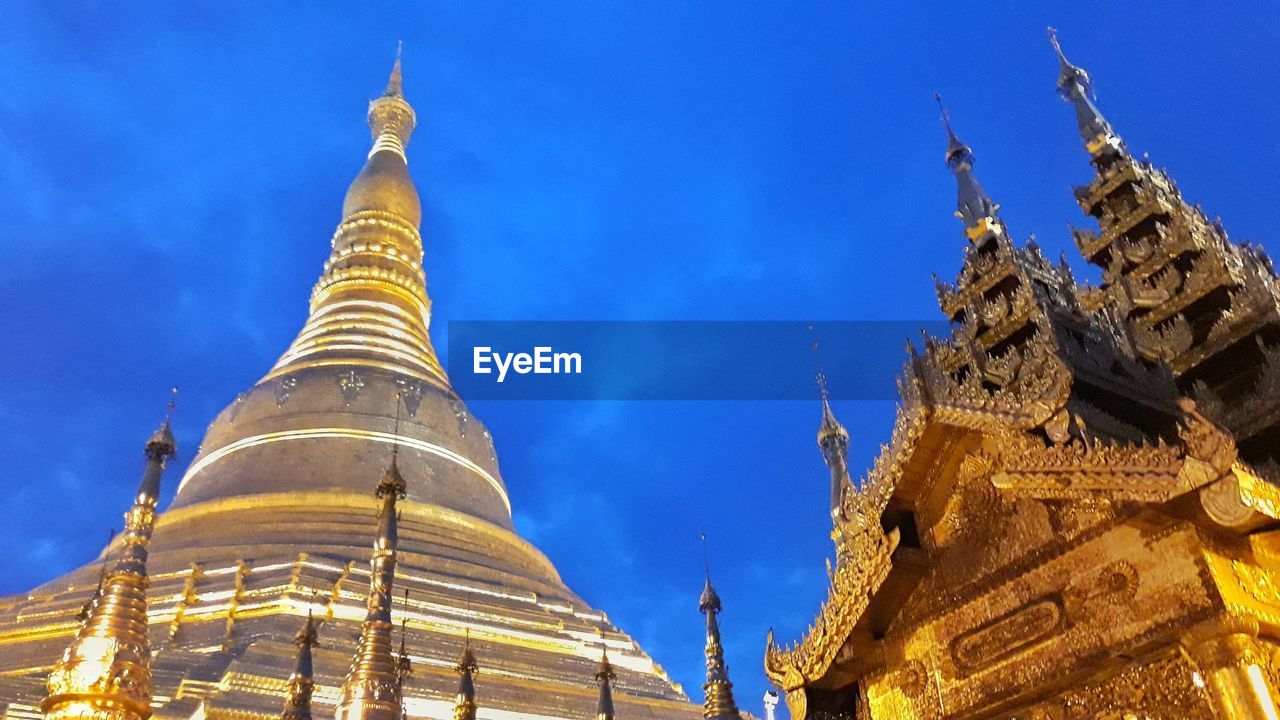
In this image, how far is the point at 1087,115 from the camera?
9.65 m

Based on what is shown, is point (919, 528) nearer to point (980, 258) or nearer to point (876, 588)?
point (876, 588)

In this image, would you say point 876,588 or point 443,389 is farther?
point 443,389

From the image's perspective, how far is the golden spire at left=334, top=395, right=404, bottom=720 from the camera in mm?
9086

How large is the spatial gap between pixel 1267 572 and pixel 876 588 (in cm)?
162

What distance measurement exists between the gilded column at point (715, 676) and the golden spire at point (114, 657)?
15.1 feet

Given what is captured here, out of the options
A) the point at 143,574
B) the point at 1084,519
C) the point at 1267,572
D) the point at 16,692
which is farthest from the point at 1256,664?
the point at 16,692

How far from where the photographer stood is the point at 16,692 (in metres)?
12.3

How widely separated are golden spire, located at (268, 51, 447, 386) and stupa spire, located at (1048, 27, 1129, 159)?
1659 cm

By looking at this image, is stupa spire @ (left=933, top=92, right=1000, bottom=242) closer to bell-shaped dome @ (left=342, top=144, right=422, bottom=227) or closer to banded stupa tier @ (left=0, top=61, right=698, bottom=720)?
banded stupa tier @ (left=0, top=61, right=698, bottom=720)

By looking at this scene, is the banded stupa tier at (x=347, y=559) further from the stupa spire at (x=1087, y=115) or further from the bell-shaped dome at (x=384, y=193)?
the stupa spire at (x=1087, y=115)

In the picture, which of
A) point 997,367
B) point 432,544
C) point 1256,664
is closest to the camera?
point 1256,664

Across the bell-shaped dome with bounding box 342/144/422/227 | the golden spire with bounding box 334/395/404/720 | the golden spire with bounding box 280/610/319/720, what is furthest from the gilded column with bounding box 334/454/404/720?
the bell-shaped dome with bounding box 342/144/422/227

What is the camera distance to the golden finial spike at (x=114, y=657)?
7.45 metres

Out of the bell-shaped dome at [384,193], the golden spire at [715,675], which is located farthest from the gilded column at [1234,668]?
the bell-shaped dome at [384,193]
